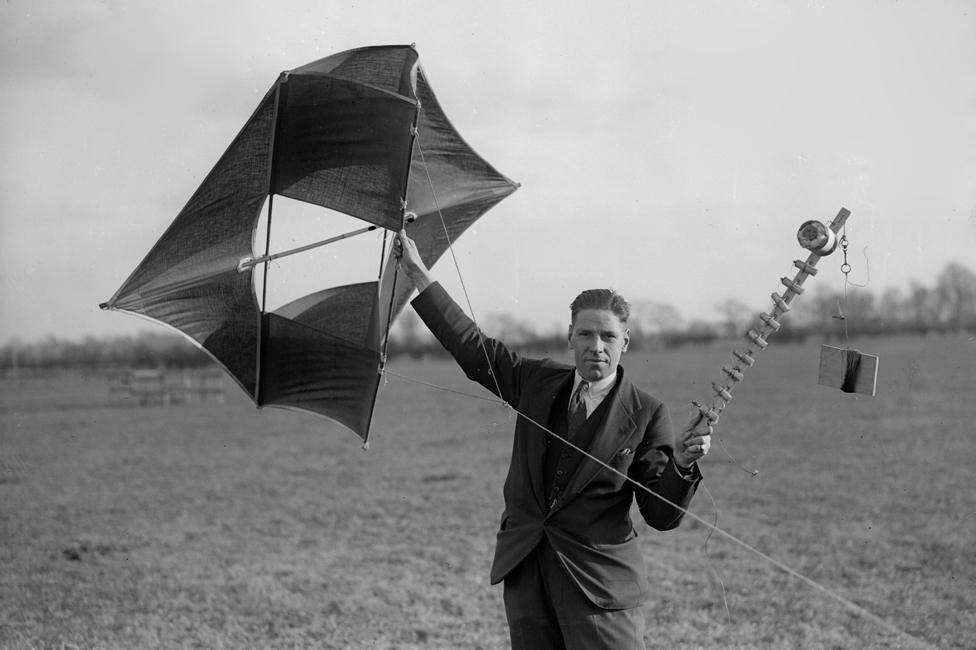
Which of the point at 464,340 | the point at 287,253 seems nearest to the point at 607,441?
the point at 464,340

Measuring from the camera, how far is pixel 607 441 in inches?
131

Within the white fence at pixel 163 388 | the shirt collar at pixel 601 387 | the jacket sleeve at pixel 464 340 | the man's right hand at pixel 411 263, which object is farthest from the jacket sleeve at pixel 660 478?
the white fence at pixel 163 388

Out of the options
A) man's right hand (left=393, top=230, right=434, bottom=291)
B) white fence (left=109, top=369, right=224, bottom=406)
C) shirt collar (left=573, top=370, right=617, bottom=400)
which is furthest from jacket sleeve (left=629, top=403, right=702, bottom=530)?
white fence (left=109, top=369, right=224, bottom=406)

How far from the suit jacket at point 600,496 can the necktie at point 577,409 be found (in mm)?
64

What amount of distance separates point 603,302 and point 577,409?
16.4 inches

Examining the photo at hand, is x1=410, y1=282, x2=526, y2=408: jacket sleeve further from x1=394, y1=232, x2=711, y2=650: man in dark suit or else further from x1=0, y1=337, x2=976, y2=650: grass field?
x1=0, y1=337, x2=976, y2=650: grass field

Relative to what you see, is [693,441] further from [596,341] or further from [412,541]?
[412,541]

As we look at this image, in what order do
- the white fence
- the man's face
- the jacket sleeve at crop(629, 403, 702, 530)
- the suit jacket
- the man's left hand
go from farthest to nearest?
the white fence < the man's face < the suit jacket < the jacket sleeve at crop(629, 403, 702, 530) < the man's left hand

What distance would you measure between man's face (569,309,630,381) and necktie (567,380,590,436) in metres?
0.09

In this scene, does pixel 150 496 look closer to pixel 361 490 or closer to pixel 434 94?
pixel 361 490

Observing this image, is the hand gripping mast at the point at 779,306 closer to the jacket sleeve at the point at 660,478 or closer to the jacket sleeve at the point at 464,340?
the jacket sleeve at the point at 660,478

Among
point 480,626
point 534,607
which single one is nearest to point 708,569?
point 480,626

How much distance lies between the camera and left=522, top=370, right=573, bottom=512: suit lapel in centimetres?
343

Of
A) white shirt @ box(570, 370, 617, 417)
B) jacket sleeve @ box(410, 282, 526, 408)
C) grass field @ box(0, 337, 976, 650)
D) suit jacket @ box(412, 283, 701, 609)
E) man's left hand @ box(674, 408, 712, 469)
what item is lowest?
grass field @ box(0, 337, 976, 650)
